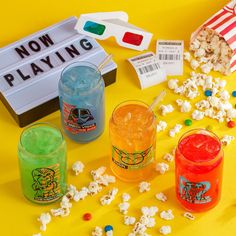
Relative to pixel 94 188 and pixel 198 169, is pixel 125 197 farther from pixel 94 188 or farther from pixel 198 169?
pixel 198 169

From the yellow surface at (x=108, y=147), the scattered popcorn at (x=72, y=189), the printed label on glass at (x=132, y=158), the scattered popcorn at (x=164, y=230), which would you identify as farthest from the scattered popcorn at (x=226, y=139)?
the scattered popcorn at (x=72, y=189)

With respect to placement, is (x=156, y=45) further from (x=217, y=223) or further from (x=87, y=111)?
(x=217, y=223)

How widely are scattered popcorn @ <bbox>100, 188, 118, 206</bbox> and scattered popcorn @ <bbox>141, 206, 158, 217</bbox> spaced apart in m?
0.09

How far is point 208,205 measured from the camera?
7.02ft

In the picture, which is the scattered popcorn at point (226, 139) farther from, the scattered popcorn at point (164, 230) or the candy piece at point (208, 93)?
the scattered popcorn at point (164, 230)

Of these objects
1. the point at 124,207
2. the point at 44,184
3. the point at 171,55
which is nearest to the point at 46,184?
the point at 44,184

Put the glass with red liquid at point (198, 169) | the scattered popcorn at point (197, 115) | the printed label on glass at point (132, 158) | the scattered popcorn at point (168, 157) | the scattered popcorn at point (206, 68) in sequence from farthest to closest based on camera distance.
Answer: the scattered popcorn at point (206, 68) < the scattered popcorn at point (197, 115) < the scattered popcorn at point (168, 157) < the printed label on glass at point (132, 158) < the glass with red liquid at point (198, 169)

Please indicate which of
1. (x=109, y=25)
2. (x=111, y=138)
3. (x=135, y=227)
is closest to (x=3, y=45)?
(x=109, y=25)

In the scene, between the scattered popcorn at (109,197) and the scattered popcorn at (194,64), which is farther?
the scattered popcorn at (194,64)

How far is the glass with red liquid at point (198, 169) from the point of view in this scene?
204cm

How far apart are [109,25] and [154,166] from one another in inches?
20.8

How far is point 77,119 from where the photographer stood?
225 cm

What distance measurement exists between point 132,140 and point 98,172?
17cm

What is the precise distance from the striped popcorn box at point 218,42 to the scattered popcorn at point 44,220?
27.9 inches
